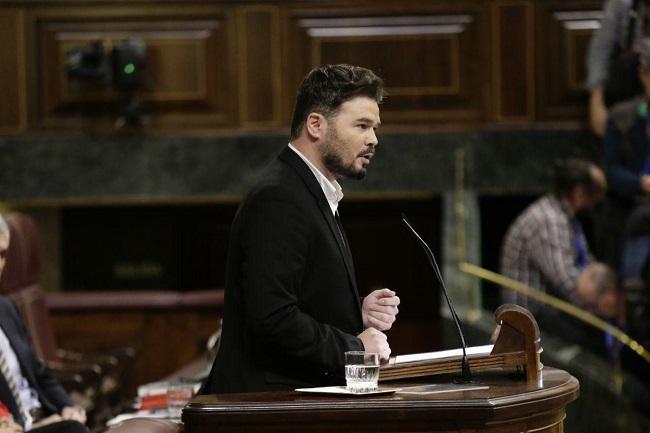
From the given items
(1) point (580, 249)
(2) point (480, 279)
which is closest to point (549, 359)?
(1) point (580, 249)

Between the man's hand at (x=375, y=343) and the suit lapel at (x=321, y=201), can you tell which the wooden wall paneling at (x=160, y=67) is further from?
the man's hand at (x=375, y=343)

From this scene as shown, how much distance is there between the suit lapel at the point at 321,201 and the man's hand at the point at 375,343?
11 centimetres

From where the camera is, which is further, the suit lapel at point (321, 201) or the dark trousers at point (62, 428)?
the dark trousers at point (62, 428)

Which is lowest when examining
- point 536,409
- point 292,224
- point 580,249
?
point 580,249

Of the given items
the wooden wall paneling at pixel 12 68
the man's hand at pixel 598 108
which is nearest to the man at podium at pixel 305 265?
the man's hand at pixel 598 108

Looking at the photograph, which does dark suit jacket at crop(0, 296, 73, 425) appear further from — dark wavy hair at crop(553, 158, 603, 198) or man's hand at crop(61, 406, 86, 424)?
dark wavy hair at crop(553, 158, 603, 198)

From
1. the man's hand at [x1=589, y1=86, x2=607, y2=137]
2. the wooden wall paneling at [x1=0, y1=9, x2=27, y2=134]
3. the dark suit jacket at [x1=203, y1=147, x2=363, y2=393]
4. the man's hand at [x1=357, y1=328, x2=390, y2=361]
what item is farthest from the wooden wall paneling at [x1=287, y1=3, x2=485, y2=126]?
the man's hand at [x1=357, y1=328, x2=390, y2=361]

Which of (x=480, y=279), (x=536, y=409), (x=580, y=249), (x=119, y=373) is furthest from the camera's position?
(x=480, y=279)

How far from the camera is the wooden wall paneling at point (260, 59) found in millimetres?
6691

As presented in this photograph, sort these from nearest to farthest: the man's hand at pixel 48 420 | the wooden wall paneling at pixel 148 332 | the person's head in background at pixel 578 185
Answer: the man's hand at pixel 48 420, the person's head in background at pixel 578 185, the wooden wall paneling at pixel 148 332

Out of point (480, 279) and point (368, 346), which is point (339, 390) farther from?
point (480, 279)

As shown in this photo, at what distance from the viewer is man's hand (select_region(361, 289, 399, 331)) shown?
254 centimetres

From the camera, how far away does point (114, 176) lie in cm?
679

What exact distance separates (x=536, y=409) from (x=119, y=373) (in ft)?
10.3
